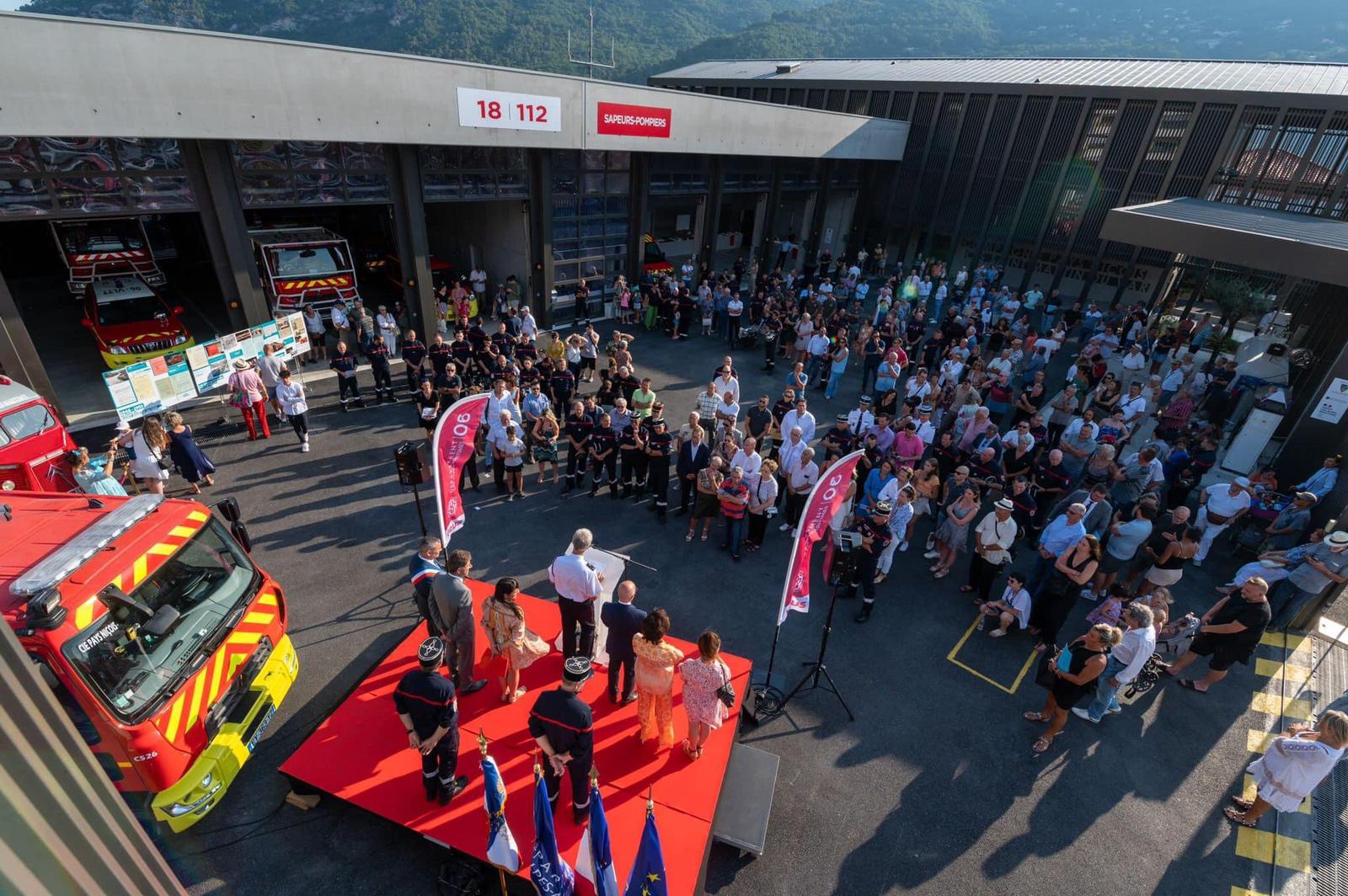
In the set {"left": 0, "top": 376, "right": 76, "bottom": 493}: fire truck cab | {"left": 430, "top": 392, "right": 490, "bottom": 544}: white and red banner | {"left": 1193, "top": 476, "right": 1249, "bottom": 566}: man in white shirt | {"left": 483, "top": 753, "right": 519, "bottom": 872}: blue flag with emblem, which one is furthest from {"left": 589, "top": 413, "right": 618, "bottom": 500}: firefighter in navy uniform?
{"left": 1193, "top": 476, "right": 1249, "bottom": 566}: man in white shirt

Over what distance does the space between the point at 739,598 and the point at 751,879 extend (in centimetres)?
371

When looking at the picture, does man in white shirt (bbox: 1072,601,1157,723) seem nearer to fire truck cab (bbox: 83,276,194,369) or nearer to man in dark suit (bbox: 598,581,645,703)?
man in dark suit (bbox: 598,581,645,703)

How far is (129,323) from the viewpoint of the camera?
43.9 feet

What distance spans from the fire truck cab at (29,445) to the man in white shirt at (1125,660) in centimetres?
1360

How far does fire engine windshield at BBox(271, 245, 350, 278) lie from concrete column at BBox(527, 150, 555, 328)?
488 centimetres

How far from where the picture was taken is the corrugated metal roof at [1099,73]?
21.5m

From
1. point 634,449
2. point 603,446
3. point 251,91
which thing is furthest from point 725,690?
point 251,91

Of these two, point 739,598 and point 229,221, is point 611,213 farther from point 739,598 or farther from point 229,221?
point 739,598

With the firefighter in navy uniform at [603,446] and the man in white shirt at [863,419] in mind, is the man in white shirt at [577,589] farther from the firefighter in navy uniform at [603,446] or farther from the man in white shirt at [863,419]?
the man in white shirt at [863,419]

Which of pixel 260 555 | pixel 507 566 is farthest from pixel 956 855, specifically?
pixel 260 555

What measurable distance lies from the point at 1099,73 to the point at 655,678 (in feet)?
100

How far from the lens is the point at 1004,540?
8500 millimetres

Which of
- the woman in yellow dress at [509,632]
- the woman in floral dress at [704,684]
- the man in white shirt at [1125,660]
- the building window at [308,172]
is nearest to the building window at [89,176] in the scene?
the building window at [308,172]

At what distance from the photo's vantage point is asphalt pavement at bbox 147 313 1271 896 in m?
5.76
